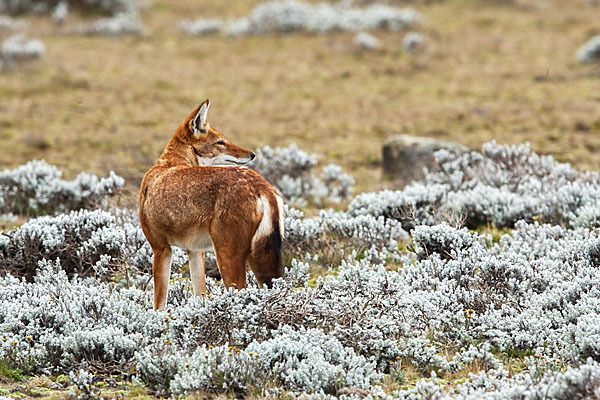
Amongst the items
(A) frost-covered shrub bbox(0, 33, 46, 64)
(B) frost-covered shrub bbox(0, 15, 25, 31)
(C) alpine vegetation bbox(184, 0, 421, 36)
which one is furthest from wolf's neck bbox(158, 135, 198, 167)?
(B) frost-covered shrub bbox(0, 15, 25, 31)

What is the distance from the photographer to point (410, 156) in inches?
444

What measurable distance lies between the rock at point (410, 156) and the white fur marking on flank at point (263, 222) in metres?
5.74

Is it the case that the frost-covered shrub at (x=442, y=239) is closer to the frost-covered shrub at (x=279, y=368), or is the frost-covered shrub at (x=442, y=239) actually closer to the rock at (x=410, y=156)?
the frost-covered shrub at (x=279, y=368)

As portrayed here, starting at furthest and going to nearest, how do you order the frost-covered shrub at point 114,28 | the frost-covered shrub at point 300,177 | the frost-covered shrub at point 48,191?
the frost-covered shrub at point 114,28
the frost-covered shrub at point 300,177
the frost-covered shrub at point 48,191

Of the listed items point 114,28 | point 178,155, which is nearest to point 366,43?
point 114,28

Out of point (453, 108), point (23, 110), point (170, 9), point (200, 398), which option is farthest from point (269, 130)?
point (170, 9)

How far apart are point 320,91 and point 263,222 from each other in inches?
477

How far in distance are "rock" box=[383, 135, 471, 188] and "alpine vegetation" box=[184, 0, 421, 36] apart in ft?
34.9

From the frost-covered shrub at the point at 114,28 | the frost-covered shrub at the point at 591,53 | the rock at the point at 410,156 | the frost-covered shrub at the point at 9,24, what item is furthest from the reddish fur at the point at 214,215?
the frost-covered shrub at the point at 9,24

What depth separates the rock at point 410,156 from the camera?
11.0 metres

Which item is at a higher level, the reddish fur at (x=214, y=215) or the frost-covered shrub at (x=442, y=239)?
the reddish fur at (x=214, y=215)

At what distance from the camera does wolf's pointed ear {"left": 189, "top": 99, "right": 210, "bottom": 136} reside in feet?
20.6

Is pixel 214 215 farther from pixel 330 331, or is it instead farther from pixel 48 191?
pixel 48 191

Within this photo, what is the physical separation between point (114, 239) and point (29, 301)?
1.53 meters
